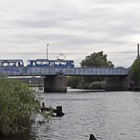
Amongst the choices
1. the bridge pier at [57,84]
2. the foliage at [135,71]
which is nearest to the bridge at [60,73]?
the bridge pier at [57,84]

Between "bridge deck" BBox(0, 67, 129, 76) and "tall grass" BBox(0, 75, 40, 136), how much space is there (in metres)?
119

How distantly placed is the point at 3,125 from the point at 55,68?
457 feet

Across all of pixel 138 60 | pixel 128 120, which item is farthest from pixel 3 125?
pixel 138 60

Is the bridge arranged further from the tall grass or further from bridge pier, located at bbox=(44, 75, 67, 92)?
the tall grass

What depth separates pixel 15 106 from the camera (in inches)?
1358

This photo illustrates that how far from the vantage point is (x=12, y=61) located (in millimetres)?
170125

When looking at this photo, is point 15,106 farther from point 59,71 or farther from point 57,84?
point 57,84

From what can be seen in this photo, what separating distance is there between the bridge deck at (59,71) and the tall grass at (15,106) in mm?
118996

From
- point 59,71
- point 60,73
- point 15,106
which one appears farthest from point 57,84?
point 15,106

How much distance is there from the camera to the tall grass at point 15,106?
33.6m

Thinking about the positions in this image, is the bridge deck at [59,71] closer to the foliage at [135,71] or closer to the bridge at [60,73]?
the bridge at [60,73]

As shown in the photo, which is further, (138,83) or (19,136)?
(138,83)

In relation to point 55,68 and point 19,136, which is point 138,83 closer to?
point 55,68

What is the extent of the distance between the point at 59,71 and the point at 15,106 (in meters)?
139
